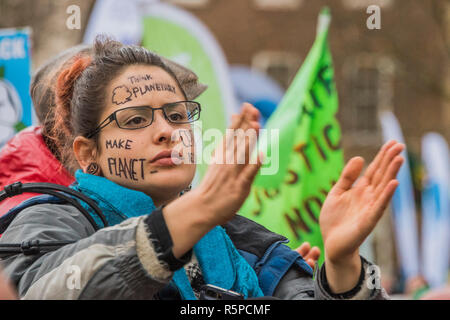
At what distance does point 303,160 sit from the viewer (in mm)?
3652

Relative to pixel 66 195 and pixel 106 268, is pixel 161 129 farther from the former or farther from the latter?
pixel 106 268

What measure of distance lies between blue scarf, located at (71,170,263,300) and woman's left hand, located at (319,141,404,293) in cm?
28

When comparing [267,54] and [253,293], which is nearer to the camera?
[253,293]

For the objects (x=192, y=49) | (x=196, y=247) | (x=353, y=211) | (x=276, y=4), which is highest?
(x=276, y=4)

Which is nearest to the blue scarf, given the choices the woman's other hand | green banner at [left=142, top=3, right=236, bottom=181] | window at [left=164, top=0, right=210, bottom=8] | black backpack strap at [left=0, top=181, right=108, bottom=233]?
black backpack strap at [left=0, top=181, right=108, bottom=233]

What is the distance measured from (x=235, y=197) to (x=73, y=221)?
0.47 m

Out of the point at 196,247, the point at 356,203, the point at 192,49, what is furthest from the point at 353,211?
the point at 192,49

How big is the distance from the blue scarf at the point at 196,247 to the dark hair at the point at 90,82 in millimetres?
170

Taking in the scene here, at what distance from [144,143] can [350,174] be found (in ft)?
1.62

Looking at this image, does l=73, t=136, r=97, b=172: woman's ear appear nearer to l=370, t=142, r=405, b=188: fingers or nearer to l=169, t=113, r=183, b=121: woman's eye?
l=169, t=113, r=183, b=121: woman's eye

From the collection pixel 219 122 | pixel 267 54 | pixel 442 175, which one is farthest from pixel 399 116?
pixel 219 122

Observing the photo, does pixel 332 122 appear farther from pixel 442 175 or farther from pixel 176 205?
pixel 442 175

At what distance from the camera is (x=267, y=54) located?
54.4ft
